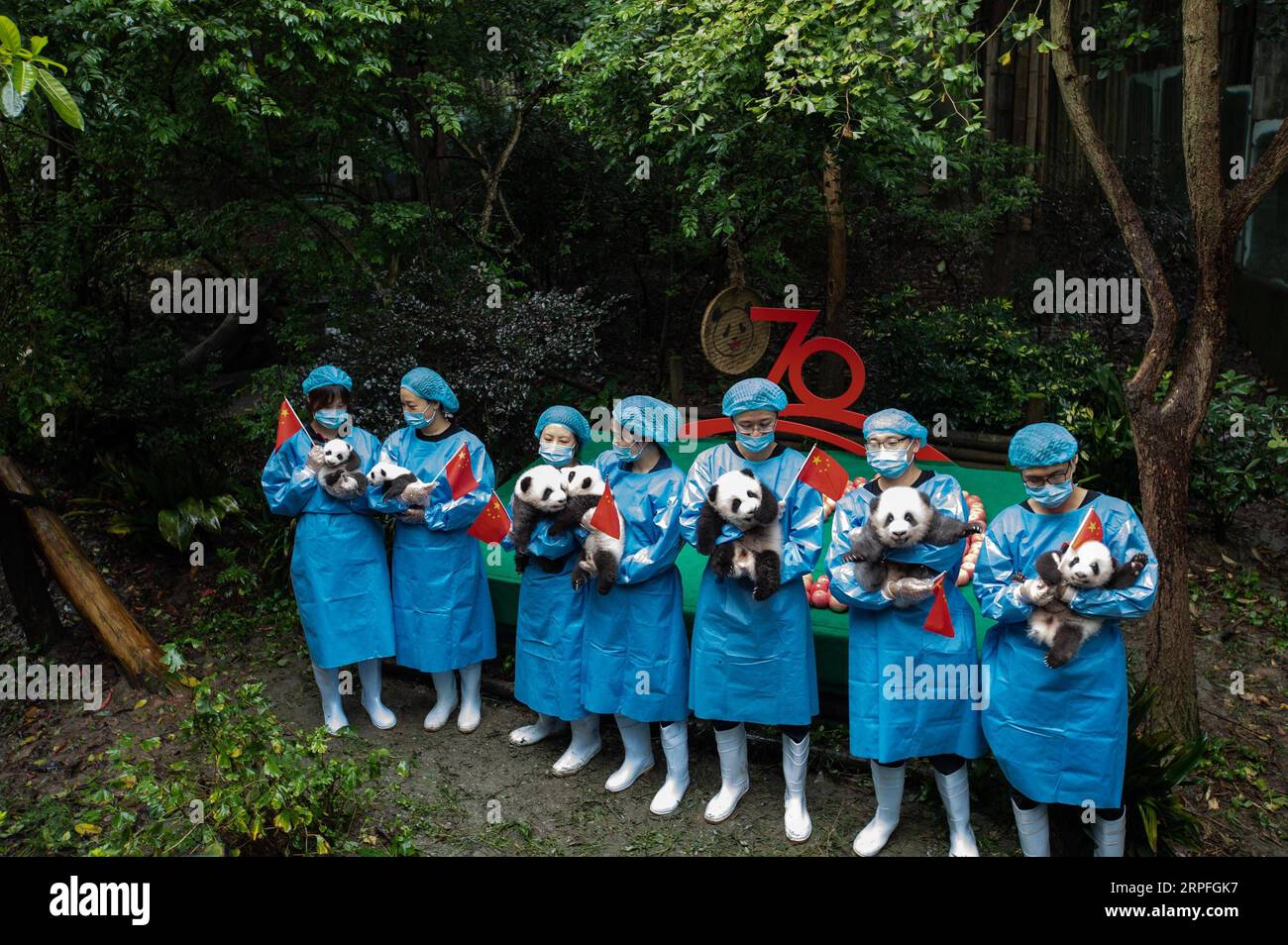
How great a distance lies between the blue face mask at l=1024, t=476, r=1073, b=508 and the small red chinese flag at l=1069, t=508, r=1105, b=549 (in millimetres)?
127

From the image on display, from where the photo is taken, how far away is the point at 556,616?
605 cm

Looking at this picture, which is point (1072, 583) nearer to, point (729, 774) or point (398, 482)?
point (729, 774)

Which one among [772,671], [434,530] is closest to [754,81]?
[434,530]

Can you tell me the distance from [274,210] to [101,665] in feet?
11.4

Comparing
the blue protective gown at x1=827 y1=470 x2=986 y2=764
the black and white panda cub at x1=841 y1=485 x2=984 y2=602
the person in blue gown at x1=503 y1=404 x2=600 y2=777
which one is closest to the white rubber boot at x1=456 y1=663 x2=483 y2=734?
the person in blue gown at x1=503 y1=404 x2=600 y2=777

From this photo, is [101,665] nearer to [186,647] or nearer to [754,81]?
[186,647]

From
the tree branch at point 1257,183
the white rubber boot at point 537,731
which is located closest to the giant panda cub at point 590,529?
the white rubber boot at point 537,731

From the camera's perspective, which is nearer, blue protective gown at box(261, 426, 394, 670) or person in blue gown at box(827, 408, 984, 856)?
person in blue gown at box(827, 408, 984, 856)

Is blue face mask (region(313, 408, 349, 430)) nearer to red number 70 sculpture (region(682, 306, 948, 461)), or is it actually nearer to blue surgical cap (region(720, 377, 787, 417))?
blue surgical cap (region(720, 377, 787, 417))

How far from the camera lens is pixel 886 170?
8711 millimetres

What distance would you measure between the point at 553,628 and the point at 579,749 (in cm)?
72

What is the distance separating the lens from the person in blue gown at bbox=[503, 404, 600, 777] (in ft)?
19.7

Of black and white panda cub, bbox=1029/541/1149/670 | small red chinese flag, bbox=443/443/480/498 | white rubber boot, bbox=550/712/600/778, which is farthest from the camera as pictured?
small red chinese flag, bbox=443/443/480/498

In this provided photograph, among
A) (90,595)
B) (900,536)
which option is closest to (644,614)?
(900,536)
